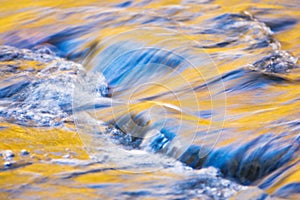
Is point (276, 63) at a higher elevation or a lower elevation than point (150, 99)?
higher

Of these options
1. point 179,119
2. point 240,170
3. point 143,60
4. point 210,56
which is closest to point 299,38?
point 210,56

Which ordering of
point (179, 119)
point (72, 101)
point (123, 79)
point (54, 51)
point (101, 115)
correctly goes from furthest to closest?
1. point (54, 51)
2. point (123, 79)
3. point (72, 101)
4. point (101, 115)
5. point (179, 119)

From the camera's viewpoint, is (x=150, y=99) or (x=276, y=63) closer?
(x=150, y=99)

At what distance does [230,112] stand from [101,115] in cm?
117

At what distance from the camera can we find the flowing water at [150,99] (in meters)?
4.41

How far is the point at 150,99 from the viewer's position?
577cm

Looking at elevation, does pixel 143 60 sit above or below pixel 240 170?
above

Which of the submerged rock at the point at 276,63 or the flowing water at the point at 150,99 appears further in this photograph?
the submerged rock at the point at 276,63

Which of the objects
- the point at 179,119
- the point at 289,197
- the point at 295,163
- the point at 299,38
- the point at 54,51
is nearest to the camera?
the point at 289,197

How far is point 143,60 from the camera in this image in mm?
6629

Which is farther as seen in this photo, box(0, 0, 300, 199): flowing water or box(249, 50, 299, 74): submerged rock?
box(249, 50, 299, 74): submerged rock

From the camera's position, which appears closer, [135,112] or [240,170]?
[240,170]

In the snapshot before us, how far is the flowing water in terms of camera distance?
4406mm

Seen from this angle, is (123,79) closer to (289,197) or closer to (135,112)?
(135,112)
